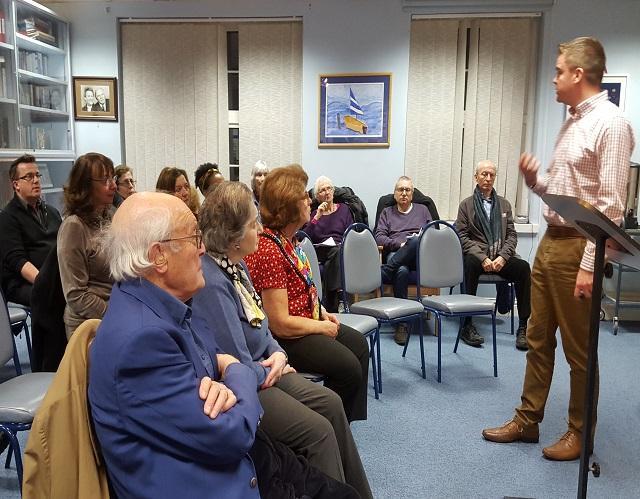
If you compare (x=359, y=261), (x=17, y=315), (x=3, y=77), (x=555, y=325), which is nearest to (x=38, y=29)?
(x=3, y=77)

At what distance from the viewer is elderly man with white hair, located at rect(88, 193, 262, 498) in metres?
1.06

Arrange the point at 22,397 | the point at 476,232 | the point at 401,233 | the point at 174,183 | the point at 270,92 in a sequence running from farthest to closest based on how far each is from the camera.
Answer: the point at 270,92, the point at 401,233, the point at 476,232, the point at 174,183, the point at 22,397

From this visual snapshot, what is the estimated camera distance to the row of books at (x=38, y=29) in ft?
14.9

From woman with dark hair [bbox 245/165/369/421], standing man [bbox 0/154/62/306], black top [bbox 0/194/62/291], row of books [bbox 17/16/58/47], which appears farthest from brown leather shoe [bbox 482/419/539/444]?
row of books [bbox 17/16/58/47]

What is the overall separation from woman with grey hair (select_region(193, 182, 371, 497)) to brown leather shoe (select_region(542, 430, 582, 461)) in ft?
3.35

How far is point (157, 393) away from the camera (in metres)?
1.06

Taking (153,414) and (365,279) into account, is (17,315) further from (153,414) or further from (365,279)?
(153,414)

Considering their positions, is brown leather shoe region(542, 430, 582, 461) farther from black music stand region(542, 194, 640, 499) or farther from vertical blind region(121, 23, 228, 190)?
vertical blind region(121, 23, 228, 190)

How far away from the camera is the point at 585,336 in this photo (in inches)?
87.7

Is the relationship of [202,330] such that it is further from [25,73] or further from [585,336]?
[25,73]

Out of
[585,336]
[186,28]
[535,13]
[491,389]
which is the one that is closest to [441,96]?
[535,13]

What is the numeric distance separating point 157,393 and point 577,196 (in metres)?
1.76

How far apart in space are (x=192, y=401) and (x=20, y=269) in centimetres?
250

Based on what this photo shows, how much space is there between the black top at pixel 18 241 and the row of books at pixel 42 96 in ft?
6.09
